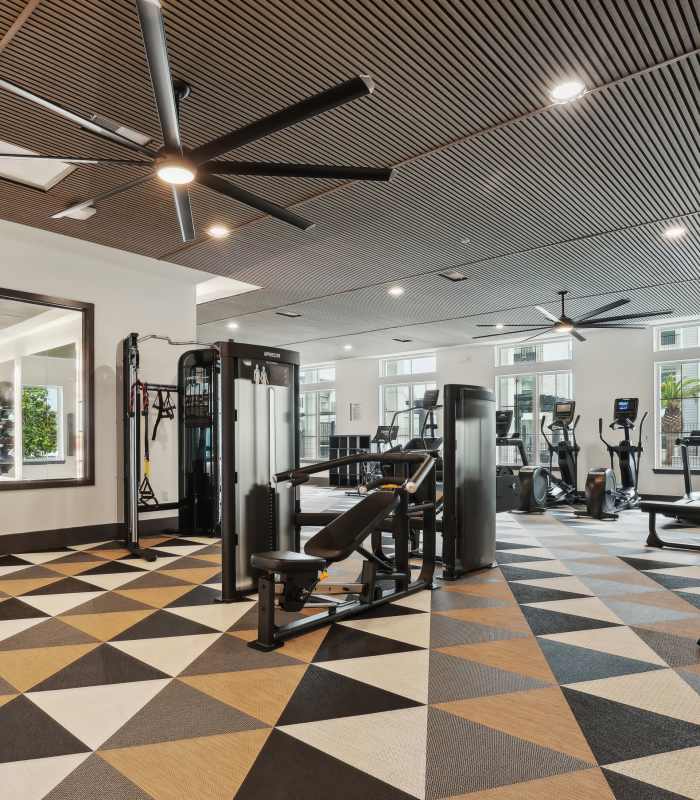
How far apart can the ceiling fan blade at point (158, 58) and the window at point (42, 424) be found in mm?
3931

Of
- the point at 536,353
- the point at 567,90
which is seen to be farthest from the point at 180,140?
the point at 536,353

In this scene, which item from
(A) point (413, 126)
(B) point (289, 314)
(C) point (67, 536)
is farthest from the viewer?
(B) point (289, 314)

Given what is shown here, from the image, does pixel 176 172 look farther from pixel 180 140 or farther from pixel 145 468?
pixel 145 468

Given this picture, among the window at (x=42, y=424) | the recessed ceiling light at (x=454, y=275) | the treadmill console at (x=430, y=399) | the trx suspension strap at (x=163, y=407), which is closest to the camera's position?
the window at (x=42, y=424)

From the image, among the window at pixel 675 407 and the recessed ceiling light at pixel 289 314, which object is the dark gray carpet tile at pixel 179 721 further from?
the window at pixel 675 407

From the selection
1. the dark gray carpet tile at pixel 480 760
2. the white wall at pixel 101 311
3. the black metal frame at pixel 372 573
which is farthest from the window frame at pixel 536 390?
the dark gray carpet tile at pixel 480 760

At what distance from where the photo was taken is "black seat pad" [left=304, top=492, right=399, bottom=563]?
10.3ft

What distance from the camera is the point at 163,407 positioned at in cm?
678

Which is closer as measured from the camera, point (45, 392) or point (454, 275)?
point (45, 392)

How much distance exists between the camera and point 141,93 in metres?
3.47

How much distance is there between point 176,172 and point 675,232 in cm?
482

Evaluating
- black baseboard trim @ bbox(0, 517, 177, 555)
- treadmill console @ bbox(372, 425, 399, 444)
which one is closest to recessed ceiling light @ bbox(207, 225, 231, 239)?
black baseboard trim @ bbox(0, 517, 177, 555)

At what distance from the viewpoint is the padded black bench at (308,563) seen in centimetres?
289

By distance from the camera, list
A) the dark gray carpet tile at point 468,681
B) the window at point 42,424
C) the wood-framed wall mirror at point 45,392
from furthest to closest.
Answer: the window at point 42,424
the wood-framed wall mirror at point 45,392
the dark gray carpet tile at point 468,681
